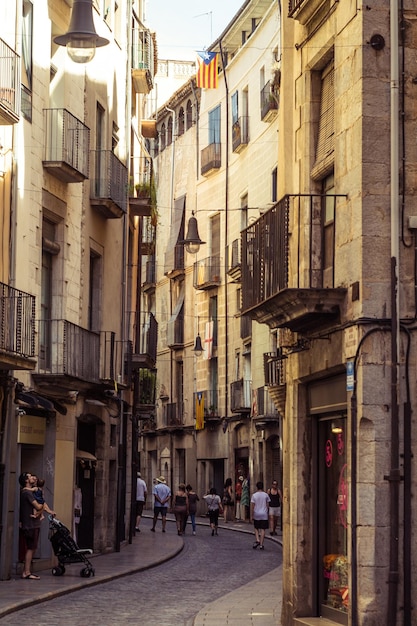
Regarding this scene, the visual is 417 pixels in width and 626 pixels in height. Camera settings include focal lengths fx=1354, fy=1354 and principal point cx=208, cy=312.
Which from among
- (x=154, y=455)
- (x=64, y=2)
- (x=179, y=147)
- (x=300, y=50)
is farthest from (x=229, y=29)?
(x=300, y=50)

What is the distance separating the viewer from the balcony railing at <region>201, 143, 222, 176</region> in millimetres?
53656

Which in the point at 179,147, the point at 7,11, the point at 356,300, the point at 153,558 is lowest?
the point at 153,558

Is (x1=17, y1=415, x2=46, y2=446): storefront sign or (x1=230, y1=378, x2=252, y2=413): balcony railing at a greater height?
(x1=230, y1=378, x2=252, y2=413): balcony railing

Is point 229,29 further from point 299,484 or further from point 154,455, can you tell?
point 299,484

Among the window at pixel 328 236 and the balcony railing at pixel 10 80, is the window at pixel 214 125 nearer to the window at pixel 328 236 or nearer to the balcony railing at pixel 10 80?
the balcony railing at pixel 10 80

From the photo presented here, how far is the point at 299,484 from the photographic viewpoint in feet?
50.2

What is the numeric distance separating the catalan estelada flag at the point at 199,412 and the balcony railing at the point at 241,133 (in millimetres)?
10226

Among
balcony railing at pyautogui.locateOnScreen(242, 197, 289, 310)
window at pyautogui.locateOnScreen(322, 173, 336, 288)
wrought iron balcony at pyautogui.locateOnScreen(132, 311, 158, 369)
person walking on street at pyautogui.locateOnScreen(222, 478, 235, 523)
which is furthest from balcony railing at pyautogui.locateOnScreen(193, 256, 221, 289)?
window at pyautogui.locateOnScreen(322, 173, 336, 288)

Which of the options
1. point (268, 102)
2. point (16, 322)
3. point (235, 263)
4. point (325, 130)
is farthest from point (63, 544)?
point (235, 263)

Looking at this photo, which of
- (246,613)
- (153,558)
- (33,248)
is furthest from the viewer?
(153,558)

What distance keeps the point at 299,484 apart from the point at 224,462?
125 feet

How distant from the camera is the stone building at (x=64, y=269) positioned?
22328mm

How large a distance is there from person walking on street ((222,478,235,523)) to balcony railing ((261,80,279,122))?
12580mm

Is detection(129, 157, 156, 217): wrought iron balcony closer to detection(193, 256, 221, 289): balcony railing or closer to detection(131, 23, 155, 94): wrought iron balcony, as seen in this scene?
detection(131, 23, 155, 94): wrought iron balcony
